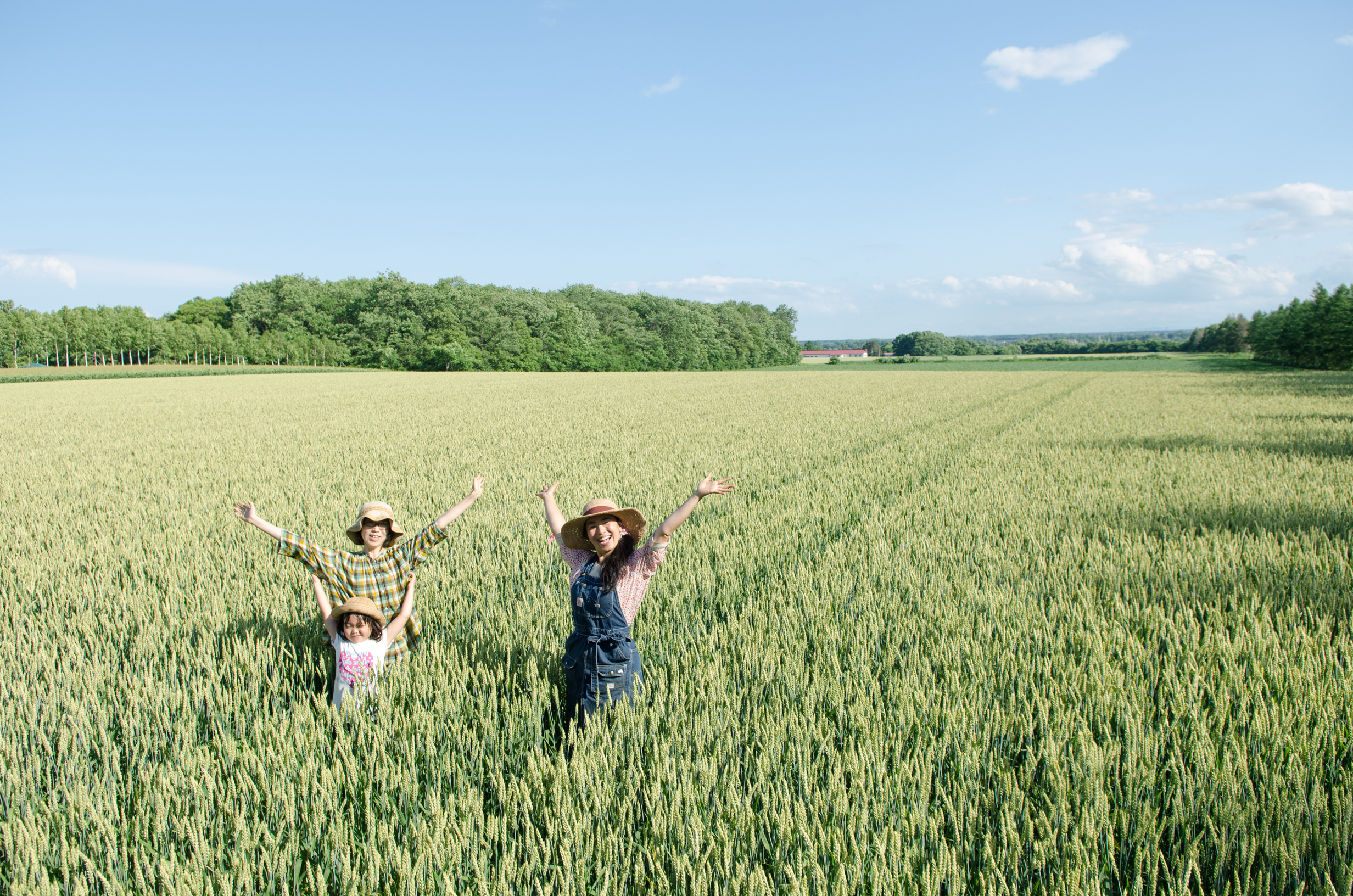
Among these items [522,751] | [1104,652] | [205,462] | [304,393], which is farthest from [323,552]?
[304,393]

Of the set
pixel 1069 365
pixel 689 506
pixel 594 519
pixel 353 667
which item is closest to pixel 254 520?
pixel 353 667

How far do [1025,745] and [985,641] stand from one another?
3.05 feet

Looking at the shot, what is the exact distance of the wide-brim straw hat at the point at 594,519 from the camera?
2.69m

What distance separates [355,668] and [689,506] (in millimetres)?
1494

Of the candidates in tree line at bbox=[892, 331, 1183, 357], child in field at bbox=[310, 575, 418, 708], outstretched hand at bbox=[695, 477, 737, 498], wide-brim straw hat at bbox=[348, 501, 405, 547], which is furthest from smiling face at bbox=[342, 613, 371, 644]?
tree line at bbox=[892, 331, 1183, 357]

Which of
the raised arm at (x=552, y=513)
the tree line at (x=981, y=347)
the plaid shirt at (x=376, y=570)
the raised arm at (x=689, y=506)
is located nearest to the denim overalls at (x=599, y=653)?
the raised arm at (x=689, y=506)

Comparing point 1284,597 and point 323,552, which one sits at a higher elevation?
point 323,552

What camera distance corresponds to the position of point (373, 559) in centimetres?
330

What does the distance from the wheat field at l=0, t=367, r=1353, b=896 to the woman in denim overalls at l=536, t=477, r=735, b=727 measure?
144mm

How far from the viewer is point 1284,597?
426 centimetres

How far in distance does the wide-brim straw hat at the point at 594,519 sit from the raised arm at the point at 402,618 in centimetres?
85

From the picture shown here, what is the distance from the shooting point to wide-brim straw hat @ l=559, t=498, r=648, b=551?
8.83ft

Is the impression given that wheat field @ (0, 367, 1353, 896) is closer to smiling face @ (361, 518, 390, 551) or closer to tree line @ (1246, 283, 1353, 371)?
smiling face @ (361, 518, 390, 551)

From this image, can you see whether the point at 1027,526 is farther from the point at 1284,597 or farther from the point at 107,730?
the point at 107,730
